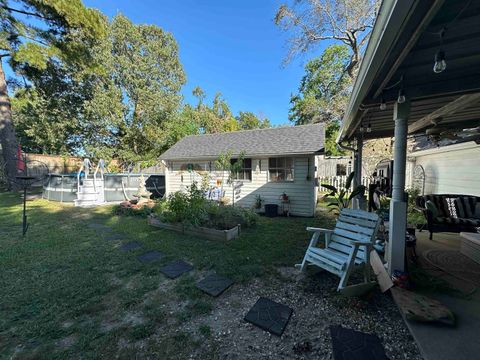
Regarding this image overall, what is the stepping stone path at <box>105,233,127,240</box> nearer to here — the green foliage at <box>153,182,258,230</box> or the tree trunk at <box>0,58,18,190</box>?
the green foliage at <box>153,182,258,230</box>

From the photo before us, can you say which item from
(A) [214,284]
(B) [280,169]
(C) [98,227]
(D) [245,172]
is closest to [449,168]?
(B) [280,169]

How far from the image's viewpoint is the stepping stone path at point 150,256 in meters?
3.84

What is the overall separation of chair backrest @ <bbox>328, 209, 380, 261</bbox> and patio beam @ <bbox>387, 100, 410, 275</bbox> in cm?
25

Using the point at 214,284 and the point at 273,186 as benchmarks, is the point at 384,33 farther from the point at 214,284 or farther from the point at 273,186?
the point at 273,186

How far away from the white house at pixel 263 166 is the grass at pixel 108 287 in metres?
2.46

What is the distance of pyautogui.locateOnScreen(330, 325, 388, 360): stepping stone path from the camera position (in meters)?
1.83

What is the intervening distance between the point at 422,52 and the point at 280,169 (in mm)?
6214

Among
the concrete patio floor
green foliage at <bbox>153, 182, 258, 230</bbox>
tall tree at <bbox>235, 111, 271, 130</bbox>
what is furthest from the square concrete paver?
tall tree at <bbox>235, 111, 271, 130</bbox>

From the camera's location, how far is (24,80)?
12.6m

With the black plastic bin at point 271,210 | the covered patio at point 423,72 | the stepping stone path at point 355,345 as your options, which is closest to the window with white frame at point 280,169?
the black plastic bin at point 271,210

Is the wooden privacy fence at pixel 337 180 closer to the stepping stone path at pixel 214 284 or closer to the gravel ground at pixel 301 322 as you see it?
the gravel ground at pixel 301 322

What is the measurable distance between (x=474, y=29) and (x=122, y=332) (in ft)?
14.0

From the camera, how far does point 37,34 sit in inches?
383

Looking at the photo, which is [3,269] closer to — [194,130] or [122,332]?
[122,332]
